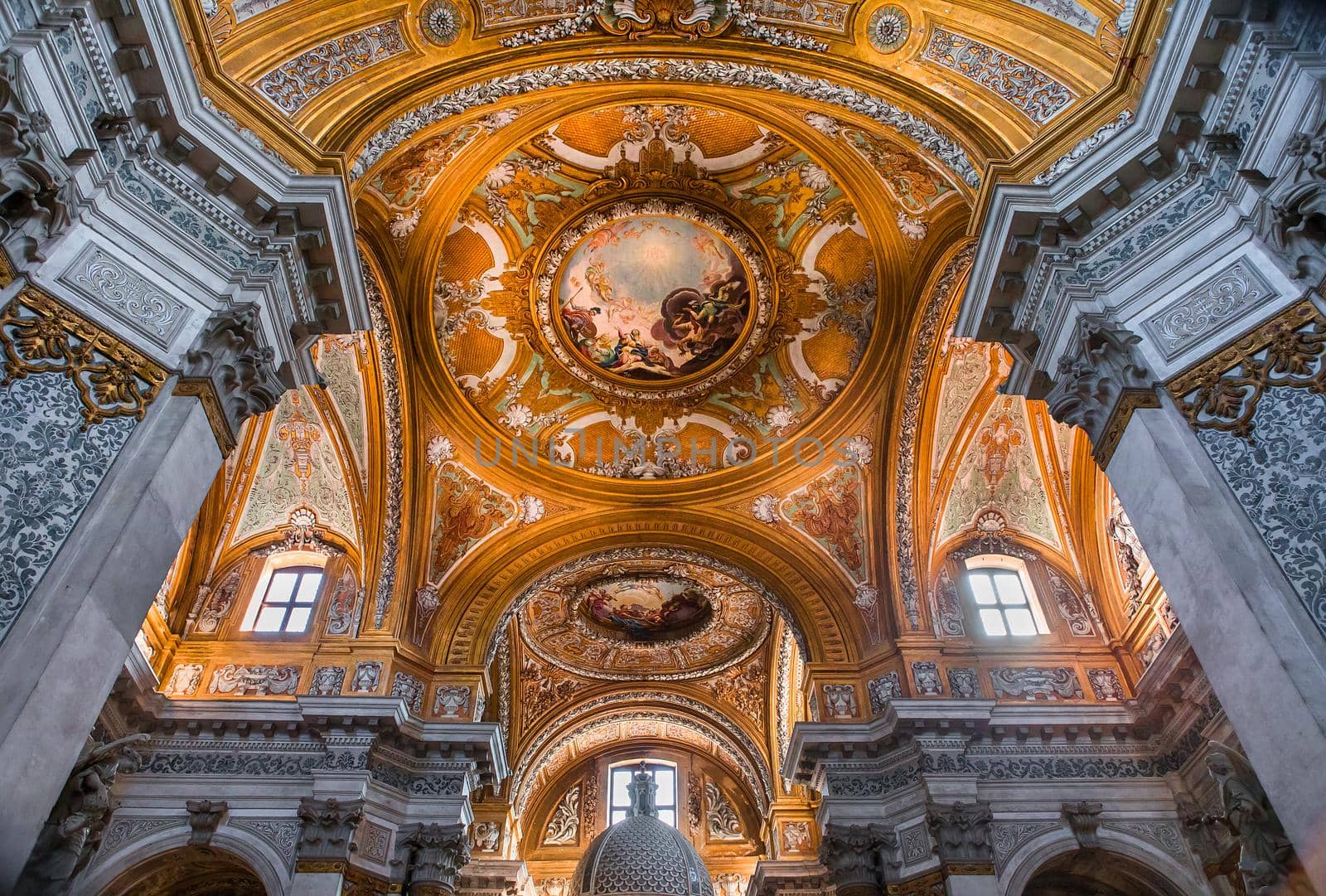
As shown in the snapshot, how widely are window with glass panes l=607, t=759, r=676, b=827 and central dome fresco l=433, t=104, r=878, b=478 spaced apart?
374 inches

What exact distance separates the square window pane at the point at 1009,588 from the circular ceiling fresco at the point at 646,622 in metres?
5.11

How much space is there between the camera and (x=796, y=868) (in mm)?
16859

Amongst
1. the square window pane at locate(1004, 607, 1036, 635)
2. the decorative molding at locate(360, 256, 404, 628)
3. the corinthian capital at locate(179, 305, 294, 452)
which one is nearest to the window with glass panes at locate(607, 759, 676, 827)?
the decorative molding at locate(360, 256, 404, 628)

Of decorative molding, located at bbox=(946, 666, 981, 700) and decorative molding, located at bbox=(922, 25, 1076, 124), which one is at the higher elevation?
decorative molding, located at bbox=(922, 25, 1076, 124)

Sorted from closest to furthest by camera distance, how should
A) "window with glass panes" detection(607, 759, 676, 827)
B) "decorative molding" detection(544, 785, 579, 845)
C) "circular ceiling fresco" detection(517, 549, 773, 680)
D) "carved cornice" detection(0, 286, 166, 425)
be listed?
"carved cornice" detection(0, 286, 166, 425) < "circular ceiling fresco" detection(517, 549, 773, 680) < "decorative molding" detection(544, 785, 579, 845) < "window with glass panes" detection(607, 759, 676, 827)

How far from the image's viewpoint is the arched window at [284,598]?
1406 centimetres

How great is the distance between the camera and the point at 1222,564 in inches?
226

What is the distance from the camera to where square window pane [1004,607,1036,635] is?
14.2 metres

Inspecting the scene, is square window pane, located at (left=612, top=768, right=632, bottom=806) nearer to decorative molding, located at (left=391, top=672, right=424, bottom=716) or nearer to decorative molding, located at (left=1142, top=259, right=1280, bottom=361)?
decorative molding, located at (left=391, top=672, right=424, bottom=716)

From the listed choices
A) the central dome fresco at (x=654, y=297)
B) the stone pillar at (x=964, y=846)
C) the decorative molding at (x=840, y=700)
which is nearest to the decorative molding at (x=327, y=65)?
the central dome fresco at (x=654, y=297)

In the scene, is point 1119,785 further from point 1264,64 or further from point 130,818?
point 130,818

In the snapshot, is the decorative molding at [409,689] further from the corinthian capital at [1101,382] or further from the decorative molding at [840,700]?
the corinthian capital at [1101,382]

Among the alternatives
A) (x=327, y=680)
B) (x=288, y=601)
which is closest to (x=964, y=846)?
(x=327, y=680)

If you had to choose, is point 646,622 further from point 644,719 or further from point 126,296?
point 126,296
